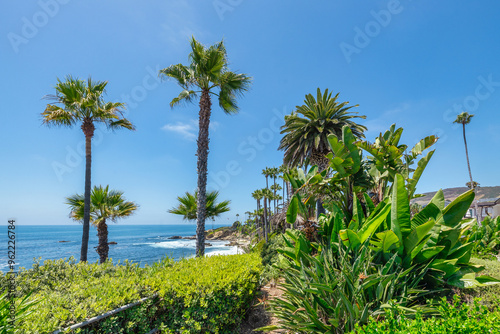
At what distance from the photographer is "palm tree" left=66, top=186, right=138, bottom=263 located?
476 inches

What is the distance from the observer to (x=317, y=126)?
12734 mm

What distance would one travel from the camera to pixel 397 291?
2.96 m

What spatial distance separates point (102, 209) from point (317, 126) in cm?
1223

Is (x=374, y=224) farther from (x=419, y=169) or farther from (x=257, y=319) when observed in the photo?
(x=257, y=319)

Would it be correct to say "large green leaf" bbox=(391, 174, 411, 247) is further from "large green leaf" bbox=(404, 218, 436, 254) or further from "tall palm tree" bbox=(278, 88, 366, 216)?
"tall palm tree" bbox=(278, 88, 366, 216)

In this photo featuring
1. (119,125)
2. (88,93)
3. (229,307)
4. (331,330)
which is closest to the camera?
(331,330)

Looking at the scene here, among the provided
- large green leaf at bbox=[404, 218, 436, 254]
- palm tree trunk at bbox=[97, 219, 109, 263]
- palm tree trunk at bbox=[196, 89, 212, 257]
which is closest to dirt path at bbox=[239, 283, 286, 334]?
large green leaf at bbox=[404, 218, 436, 254]

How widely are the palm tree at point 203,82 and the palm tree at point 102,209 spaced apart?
232 inches

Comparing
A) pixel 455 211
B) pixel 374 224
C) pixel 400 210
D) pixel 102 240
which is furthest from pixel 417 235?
pixel 102 240

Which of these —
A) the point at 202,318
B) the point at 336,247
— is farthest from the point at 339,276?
the point at 202,318

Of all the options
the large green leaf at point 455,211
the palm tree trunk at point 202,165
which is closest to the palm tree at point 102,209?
the palm tree trunk at point 202,165

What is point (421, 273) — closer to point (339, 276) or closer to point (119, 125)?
point (339, 276)

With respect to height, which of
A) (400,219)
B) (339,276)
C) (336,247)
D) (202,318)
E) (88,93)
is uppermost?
(88,93)

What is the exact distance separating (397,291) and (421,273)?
1.23 ft
